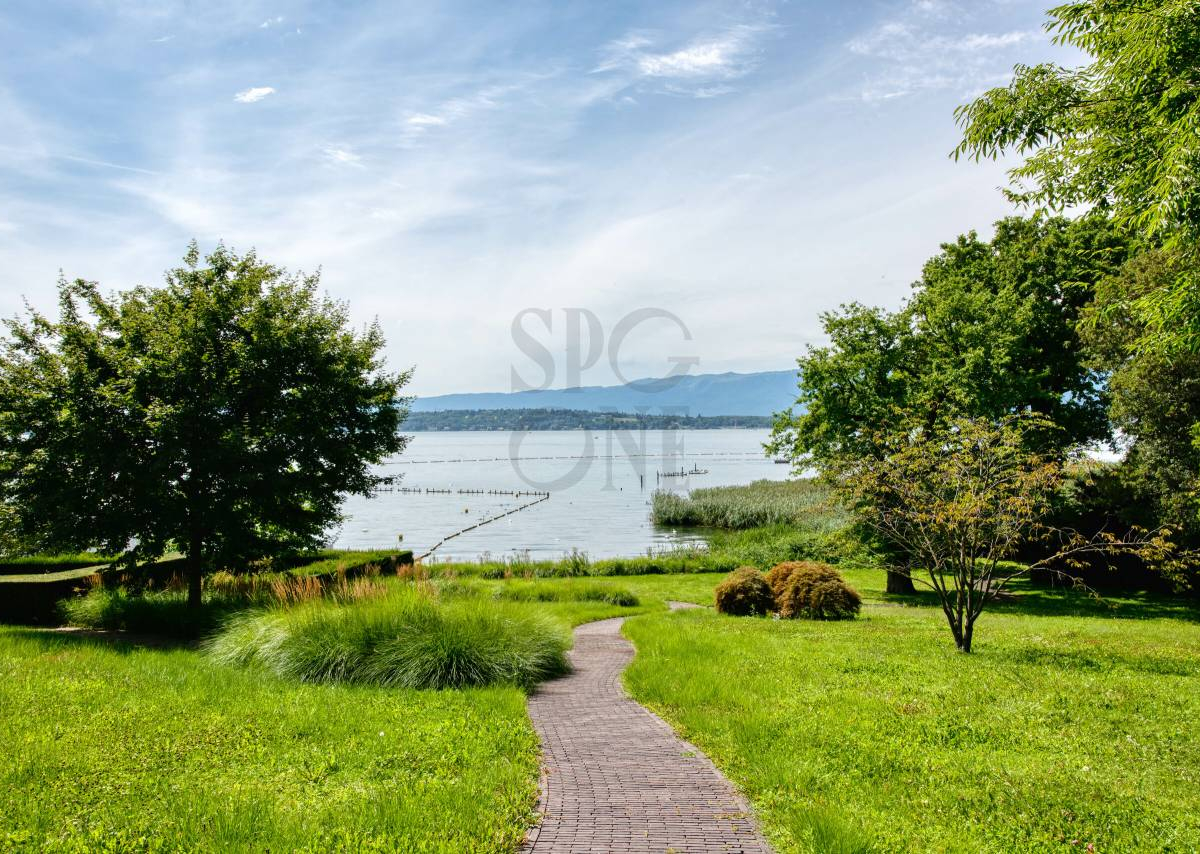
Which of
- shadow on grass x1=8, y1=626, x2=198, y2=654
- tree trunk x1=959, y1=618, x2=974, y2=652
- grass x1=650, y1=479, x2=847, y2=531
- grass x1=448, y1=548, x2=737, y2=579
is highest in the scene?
grass x1=650, y1=479, x2=847, y2=531

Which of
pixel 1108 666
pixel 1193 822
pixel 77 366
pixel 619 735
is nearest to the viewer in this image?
pixel 1193 822

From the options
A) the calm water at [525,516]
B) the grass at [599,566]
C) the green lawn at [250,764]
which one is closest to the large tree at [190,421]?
the calm water at [525,516]

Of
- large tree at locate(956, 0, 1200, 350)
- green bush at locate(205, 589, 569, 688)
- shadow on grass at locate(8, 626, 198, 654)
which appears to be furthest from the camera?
shadow on grass at locate(8, 626, 198, 654)

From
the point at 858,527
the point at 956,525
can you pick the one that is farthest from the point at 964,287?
the point at 956,525

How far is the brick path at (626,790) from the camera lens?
504cm

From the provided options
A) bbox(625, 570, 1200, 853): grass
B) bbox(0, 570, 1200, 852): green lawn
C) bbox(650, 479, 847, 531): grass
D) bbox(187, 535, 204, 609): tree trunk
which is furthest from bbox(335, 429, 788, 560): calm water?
bbox(625, 570, 1200, 853): grass

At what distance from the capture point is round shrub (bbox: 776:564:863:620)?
17.4 m

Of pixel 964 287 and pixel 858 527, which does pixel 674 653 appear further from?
pixel 964 287

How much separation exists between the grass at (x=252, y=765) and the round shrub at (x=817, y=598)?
10.4m

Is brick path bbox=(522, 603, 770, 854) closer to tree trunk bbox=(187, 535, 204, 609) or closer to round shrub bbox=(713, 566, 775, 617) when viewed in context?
tree trunk bbox=(187, 535, 204, 609)

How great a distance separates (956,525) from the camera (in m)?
11.9

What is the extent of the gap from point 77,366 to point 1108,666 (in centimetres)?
1871

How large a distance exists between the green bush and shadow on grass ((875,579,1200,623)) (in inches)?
575

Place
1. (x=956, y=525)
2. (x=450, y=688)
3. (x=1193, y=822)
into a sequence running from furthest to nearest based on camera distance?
1. (x=956, y=525)
2. (x=450, y=688)
3. (x=1193, y=822)
